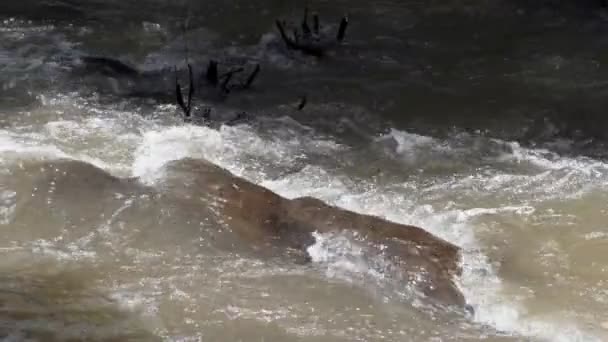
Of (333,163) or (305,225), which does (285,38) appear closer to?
(333,163)

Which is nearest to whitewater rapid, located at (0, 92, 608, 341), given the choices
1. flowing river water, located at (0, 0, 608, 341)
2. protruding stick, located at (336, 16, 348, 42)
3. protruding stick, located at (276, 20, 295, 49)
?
flowing river water, located at (0, 0, 608, 341)

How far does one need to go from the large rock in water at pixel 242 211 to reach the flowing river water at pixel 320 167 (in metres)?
0.03

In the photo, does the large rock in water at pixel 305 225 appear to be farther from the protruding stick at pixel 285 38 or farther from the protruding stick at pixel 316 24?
the protruding stick at pixel 316 24

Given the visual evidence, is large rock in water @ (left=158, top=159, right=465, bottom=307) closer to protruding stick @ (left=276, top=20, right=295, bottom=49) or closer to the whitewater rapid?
the whitewater rapid

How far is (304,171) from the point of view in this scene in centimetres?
624

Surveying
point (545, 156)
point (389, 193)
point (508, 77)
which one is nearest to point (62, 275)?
point (389, 193)

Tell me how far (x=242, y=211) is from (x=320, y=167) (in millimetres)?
1111

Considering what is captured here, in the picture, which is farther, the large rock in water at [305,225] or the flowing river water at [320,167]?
the large rock in water at [305,225]

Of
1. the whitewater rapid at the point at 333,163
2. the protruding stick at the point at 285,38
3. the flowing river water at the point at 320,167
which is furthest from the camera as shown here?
the protruding stick at the point at 285,38

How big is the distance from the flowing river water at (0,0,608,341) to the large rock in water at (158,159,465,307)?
104mm

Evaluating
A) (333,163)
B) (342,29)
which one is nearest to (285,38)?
(342,29)

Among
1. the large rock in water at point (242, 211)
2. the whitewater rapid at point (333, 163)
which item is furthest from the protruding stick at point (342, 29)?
the large rock in water at point (242, 211)

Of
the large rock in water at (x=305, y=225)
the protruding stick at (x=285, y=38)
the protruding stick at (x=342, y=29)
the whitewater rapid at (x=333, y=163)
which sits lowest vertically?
the large rock in water at (x=305, y=225)

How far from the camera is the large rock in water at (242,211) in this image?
4.95 metres
